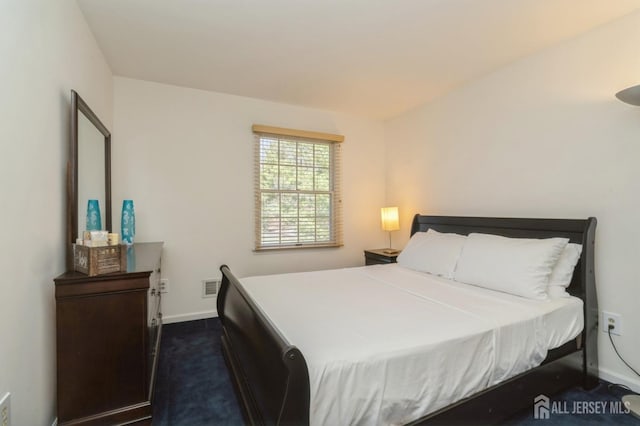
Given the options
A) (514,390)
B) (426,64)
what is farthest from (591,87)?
(514,390)

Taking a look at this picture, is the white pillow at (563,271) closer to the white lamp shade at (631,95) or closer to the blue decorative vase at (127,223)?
the white lamp shade at (631,95)

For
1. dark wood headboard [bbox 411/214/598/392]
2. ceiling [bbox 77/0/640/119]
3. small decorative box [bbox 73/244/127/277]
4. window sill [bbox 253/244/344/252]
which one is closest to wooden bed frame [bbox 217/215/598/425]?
dark wood headboard [bbox 411/214/598/392]

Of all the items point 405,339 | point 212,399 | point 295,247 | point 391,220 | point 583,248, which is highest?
point 391,220

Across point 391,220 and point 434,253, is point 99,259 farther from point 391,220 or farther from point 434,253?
point 391,220

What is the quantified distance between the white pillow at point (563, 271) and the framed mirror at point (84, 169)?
2942 mm

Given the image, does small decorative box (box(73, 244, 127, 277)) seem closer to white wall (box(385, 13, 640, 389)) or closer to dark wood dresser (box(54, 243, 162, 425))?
dark wood dresser (box(54, 243, 162, 425))

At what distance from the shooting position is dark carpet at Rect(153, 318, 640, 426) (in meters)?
1.62

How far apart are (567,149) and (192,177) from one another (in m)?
3.26

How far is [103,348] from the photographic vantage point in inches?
58.0

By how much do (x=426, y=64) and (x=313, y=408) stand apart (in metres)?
2.66

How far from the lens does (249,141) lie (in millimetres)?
3299

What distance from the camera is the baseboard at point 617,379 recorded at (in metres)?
1.84

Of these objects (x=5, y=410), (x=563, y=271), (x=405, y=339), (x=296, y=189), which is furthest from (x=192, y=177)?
(x=563, y=271)

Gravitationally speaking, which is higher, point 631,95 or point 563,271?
point 631,95
